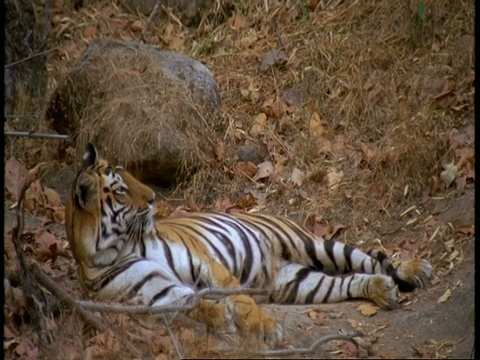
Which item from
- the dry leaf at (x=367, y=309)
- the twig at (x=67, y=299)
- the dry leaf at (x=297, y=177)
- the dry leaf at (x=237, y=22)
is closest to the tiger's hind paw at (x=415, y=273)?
the dry leaf at (x=367, y=309)

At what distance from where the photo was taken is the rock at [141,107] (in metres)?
3.21

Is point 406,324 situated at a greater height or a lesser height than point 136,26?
lesser

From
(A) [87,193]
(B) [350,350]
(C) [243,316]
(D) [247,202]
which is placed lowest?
(B) [350,350]

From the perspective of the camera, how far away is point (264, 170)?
10.6 feet

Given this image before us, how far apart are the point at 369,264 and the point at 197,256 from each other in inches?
16.6

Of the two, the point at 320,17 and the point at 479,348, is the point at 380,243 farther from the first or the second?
the point at 320,17

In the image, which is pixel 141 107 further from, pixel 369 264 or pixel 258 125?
pixel 369 264

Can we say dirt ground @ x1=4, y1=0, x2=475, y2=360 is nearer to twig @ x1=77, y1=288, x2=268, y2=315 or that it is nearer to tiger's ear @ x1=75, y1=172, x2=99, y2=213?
twig @ x1=77, y1=288, x2=268, y2=315

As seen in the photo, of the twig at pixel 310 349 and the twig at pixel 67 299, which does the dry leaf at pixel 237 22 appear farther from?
the twig at pixel 310 349

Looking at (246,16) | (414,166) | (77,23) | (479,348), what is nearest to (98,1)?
(77,23)

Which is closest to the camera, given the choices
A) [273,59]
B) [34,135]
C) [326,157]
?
[34,135]

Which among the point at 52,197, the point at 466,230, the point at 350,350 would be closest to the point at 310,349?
the point at 350,350

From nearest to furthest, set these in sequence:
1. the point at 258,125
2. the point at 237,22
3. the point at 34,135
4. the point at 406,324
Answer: the point at 406,324 < the point at 34,135 < the point at 258,125 < the point at 237,22

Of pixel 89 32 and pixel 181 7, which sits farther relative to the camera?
pixel 181 7
